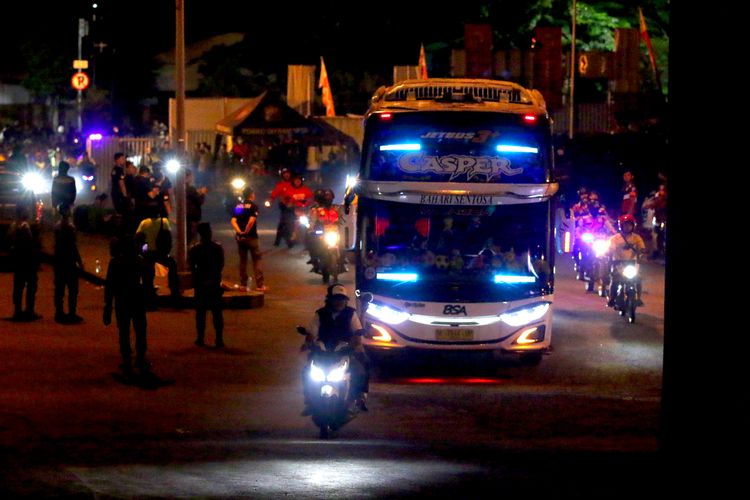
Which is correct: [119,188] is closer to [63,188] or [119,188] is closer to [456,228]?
[63,188]

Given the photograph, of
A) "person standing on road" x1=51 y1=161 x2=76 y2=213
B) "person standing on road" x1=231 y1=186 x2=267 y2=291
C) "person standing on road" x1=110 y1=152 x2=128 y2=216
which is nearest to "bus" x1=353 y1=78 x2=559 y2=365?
"person standing on road" x1=231 y1=186 x2=267 y2=291

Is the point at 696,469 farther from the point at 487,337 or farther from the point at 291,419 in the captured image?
the point at 487,337

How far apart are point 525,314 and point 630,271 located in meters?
5.26

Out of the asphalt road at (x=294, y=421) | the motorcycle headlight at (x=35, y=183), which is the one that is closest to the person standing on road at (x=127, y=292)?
the asphalt road at (x=294, y=421)

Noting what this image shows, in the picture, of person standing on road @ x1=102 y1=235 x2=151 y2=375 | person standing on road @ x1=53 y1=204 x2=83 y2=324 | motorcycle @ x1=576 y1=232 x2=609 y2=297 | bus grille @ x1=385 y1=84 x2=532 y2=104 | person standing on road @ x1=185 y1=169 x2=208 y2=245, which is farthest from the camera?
person standing on road @ x1=185 y1=169 x2=208 y2=245

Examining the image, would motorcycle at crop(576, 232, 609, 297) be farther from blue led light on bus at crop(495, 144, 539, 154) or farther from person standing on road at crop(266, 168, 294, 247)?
blue led light on bus at crop(495, 144, 539, 154)

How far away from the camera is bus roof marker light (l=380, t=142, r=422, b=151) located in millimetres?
15320

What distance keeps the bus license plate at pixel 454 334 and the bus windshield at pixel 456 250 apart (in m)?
0.43

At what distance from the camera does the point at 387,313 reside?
1532 cm

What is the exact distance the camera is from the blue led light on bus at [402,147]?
1532 centimetres

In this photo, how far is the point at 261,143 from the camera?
150 feet

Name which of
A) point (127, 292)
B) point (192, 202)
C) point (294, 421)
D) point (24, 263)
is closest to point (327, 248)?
point (192, 202)

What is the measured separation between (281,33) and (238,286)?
4015cm

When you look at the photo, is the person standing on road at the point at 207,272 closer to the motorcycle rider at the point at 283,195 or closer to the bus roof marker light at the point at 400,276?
the bus roof marker light at the point at 400,276
